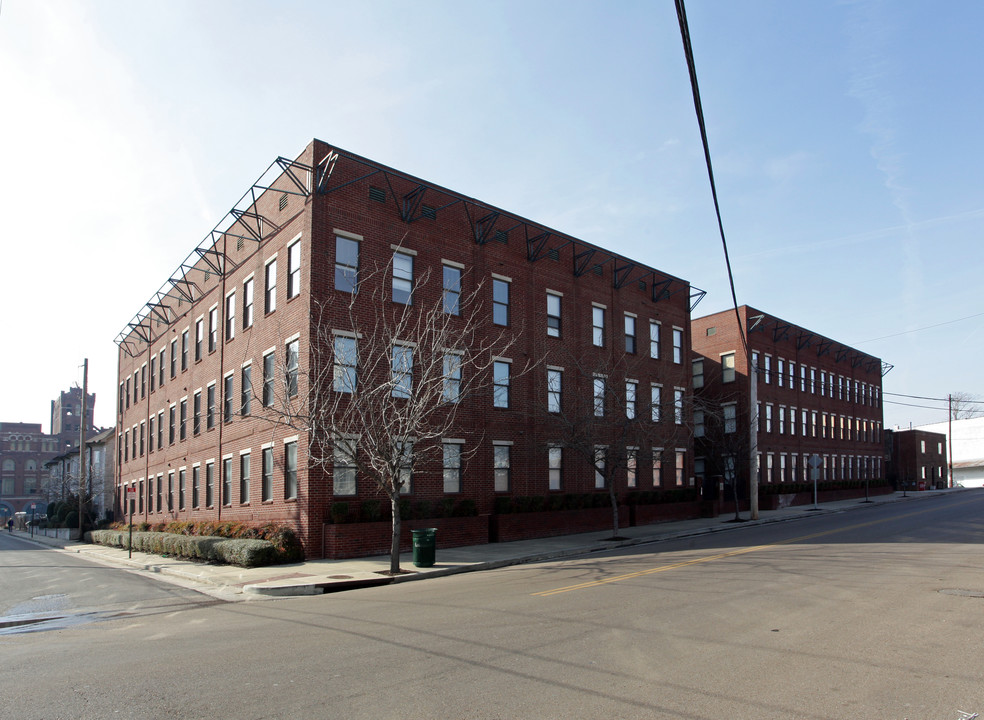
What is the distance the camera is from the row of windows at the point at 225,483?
71.7 feet

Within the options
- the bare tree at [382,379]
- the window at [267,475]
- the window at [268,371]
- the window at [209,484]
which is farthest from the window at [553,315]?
the window at [209,484]

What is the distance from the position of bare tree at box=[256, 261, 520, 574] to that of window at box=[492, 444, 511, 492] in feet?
4.78

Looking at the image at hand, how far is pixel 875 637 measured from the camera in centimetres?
834

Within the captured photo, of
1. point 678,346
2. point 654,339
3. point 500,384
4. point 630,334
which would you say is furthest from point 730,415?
point 500,384

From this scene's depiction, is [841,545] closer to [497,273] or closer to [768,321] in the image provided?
[497,273]

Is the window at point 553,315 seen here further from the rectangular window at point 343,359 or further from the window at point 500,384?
the rectangular window at point 343,359

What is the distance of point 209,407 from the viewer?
2894cm

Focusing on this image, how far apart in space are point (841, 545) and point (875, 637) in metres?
11.7

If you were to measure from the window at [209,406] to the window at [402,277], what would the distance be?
10.3 metres

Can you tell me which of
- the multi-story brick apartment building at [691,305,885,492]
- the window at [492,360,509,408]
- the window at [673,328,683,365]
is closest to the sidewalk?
the window at [492,360,509,408]

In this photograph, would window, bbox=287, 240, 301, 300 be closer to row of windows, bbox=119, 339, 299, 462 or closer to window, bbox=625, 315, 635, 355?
row of windows, bbox=119, 339, 299, 462

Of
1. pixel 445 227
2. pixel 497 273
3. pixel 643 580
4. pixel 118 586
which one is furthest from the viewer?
pixel 497 273

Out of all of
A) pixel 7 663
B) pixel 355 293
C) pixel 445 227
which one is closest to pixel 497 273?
pixel 445 227

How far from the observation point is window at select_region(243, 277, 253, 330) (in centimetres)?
2562
